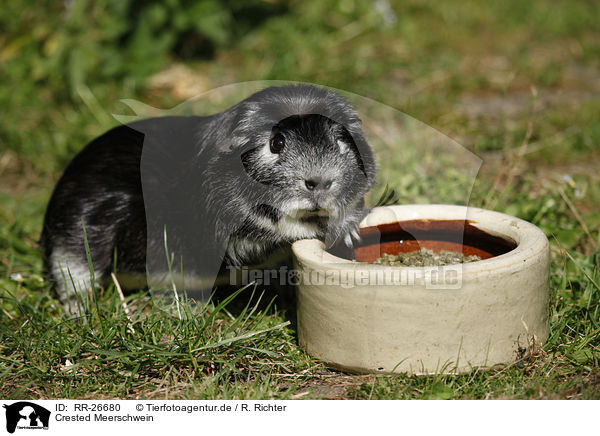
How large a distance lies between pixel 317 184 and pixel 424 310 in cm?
58

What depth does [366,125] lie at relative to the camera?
15.2ft

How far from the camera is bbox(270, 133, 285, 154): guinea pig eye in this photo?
2.34 m

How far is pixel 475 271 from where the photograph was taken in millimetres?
2125

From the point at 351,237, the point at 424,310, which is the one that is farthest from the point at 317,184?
the point at 424,310

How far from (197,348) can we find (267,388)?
0.31 meters

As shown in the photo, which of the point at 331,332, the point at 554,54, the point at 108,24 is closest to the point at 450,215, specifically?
the point at 331,332

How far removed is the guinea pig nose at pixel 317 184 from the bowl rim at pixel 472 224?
0.24m

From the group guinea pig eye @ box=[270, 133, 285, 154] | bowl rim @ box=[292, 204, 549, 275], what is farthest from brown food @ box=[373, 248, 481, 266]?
guinea pig eye @ box=[270, 133, 285, 154]
